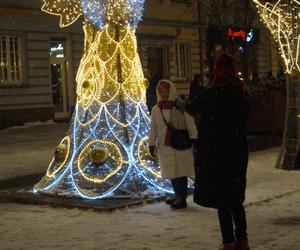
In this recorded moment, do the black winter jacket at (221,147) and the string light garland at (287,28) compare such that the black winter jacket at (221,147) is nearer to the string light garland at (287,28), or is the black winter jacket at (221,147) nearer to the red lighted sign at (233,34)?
the string light garland at (287,28)

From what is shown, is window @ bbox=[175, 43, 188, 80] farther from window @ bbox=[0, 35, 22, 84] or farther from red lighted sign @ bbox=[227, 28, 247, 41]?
window @ bbox=[0, 35, 22, 84]

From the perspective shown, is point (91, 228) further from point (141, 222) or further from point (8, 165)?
point (8, 165)

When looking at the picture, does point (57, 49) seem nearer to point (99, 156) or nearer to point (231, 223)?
point (99, 156)

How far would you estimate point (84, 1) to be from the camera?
10.0 m

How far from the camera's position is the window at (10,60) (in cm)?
2402

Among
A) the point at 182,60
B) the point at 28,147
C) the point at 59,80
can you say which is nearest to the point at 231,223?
the point at 28,147

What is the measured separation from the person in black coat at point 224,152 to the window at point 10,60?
18.4 metres

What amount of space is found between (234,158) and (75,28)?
2048cm

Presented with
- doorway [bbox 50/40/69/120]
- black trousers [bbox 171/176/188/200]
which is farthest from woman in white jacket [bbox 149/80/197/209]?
doorway [bbox 50/40/69/120]

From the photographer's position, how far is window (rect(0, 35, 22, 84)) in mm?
24016

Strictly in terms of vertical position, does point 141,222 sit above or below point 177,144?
below

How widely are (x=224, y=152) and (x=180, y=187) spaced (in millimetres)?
2661

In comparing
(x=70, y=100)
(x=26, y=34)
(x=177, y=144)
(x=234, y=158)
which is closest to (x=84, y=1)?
(x=177, y=144)

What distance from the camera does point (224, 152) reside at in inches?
243
